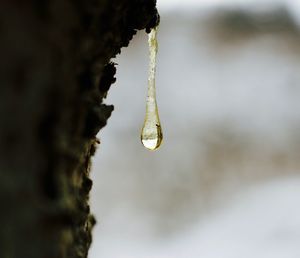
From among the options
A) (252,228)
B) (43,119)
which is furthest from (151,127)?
(252,228)

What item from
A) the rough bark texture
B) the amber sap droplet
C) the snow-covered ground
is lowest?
the rough bark texture

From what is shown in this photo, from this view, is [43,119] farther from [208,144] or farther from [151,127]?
[208,144]

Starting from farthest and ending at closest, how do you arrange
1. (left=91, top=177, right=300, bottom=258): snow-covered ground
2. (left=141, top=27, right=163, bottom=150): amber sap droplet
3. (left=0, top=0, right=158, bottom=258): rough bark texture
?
(left=91, top=177, right=300, bottom=258): snow-covered ground → (left=141, top=27, right=163, bottom=150): amber sap droplet → (left=0, top=0, right=158, bottom=258): rough bark texture

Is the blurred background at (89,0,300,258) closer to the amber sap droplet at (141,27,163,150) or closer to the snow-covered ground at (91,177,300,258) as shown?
the snow-covered ground at (91,177,300,258)

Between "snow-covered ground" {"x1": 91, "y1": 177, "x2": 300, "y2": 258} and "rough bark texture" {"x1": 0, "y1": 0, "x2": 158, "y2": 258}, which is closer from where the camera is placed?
"rough bark texture" {"x1": 0, "y1": 0, "x2": 158, "y2": 258}

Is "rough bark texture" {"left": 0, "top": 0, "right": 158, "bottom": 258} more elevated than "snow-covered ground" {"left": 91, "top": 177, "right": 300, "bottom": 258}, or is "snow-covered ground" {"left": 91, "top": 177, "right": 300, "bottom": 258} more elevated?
"snow-covered ground" {"left": 91, "top": 177, "right": 300, "bottom": 258}

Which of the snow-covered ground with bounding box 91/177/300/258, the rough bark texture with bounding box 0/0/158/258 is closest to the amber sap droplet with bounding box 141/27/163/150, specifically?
the rough bark texture with bounding box 0/0/158/258

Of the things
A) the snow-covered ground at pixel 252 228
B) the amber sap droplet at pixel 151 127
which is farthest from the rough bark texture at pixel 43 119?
the snow-covered ground at pixel 252 228
